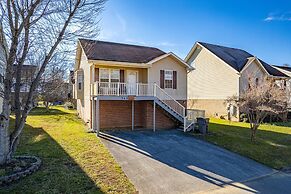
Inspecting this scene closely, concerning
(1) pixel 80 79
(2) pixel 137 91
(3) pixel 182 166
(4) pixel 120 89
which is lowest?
(3) pixel 182 166

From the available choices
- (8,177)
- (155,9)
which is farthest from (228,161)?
(155,9)

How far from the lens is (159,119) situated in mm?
17484

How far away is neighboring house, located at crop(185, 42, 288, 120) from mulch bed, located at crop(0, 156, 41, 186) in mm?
19607

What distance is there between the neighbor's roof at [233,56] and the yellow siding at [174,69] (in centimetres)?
771

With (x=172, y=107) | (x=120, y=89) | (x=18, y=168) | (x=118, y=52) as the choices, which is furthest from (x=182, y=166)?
(x=118, y=52)

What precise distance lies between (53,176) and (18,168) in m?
1.28

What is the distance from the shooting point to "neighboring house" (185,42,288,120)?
78.5ft

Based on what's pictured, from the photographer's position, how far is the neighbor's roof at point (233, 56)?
82.1 ft

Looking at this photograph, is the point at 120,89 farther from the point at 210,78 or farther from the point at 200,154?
the point at 210,78

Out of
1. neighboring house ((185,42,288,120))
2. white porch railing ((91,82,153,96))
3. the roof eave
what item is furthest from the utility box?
neighboring house ((185,42,288,120))

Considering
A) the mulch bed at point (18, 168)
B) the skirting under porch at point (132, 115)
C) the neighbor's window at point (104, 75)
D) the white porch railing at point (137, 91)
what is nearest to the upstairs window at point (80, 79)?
the neighbor's window at point (104, 75)

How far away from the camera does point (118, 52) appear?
18.3 m

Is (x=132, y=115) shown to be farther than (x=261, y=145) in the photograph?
Yes

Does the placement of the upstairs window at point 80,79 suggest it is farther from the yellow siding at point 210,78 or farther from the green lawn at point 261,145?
the yellow siding at point 210,78
